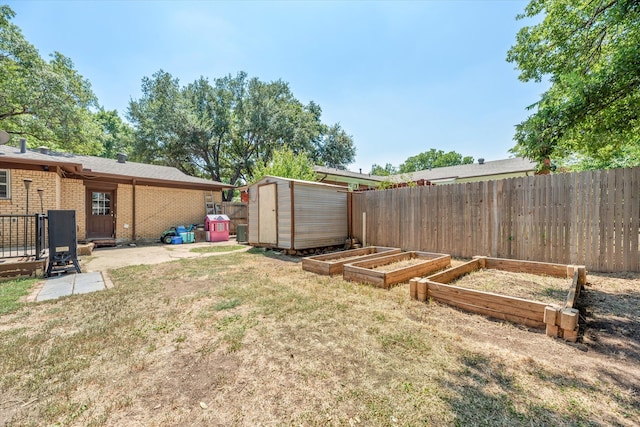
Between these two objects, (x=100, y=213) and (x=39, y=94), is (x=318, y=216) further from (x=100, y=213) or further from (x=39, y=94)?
(x=39, y=94)

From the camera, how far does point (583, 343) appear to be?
2590 millimetres

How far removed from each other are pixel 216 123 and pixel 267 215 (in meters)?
18.0

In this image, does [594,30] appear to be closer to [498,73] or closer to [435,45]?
[498,73]

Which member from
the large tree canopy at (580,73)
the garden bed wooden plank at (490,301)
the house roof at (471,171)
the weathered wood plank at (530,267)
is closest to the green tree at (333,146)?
the house roof at (471,171)

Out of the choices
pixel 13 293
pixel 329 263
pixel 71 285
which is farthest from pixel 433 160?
pixel 13 293

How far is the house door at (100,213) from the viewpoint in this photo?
37.1ft

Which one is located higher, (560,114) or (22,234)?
(560,114)

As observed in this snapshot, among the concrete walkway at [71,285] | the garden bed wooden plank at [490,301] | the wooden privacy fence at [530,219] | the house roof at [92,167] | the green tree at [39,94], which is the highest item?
the green tree at [39,94]

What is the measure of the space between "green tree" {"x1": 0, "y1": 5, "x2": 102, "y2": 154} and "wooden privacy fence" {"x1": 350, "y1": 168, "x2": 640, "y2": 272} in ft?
59.2

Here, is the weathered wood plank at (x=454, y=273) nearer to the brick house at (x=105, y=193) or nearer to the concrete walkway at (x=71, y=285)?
the concrete walkway at (x=71, y=285)

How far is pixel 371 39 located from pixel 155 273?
11.1 m

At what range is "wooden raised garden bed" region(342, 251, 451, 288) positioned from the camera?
4.54 meters

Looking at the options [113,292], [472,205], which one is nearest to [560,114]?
[472,205]

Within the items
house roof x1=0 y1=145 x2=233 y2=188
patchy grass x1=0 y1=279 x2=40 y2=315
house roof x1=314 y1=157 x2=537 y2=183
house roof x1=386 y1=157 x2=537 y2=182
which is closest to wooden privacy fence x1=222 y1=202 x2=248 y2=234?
house roof x1=0 y1=145 x2=233 y2=188
